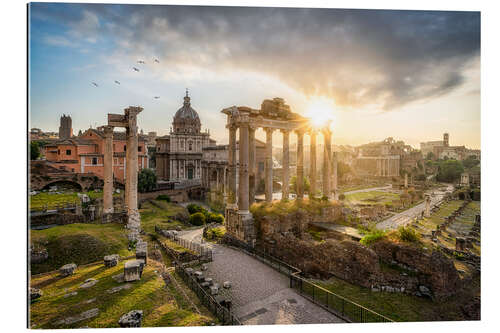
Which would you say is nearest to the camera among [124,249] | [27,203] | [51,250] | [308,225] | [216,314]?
[27,203]

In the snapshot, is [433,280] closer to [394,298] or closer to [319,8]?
[394,298]

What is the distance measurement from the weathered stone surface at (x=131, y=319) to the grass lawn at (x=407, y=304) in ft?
19.0

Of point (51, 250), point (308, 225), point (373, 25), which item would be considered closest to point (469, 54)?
point (373, 25)

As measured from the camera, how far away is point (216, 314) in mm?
6879

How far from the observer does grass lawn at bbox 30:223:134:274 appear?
361 inches

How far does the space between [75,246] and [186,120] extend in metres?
33.7

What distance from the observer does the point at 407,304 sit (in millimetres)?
7402

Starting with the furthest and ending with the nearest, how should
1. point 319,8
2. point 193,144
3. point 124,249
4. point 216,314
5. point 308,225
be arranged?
1. point 193,144
2. point 308,225
3. point 124,249
4. point 319,8
5. point 216,314

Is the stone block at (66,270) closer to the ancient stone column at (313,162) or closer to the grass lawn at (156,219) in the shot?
the grass lawn at (156,219)

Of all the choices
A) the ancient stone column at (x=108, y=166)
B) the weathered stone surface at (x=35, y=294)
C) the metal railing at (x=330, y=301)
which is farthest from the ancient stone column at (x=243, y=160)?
the weathered stone surface at (x=35, y=294)

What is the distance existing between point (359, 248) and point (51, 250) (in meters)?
11.6

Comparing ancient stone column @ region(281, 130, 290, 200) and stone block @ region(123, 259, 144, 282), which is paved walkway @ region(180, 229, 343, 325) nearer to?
stone block @ region(123, 259, 144, 282)

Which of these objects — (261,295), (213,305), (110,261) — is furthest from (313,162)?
(110,261)

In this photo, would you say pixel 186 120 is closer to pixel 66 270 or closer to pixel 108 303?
pixel 66 270
